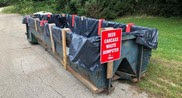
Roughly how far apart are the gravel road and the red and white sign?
715mm

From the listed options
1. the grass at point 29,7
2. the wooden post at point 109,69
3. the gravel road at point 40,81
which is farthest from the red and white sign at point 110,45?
the grass at point 29,7

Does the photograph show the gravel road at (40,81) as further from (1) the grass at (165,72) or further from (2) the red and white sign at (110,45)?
(2) the red and white sign at (110,45)

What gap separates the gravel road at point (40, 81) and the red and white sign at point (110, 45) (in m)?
0.71

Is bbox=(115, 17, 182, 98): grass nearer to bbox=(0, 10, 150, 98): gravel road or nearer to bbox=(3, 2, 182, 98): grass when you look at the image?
bbox=(3, 2, 182, 98): grass

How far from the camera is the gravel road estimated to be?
136 inches

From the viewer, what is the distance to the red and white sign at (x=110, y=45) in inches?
120

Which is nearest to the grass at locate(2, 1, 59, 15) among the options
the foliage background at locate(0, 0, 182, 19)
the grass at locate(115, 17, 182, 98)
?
the foliage background at locate(0, 0, 182, 19)

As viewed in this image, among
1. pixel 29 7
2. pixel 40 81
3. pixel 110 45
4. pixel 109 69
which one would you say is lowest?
pixel 40 81

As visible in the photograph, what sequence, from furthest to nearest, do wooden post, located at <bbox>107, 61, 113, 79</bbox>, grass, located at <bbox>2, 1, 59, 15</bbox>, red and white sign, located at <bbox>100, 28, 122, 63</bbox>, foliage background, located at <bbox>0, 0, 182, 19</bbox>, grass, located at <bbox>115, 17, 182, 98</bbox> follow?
grass, located at <bbox>2, 1, 59, 15</bbox>
foliage background, located at <bbox>0, 0, 182, 19</bbox>
grass, located at <bbox>115, 17, 182, 98</bbox>
wooden post, located at <bbox>107, 61, 113, 79</bbox>
red and white sign, located at <bbox>100, 28, 122, 63</bbox>

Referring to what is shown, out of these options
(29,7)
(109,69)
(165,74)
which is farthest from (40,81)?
(29,7)

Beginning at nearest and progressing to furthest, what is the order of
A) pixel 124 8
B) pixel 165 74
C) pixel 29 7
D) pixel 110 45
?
pixel 110 45 → pixel 165 74 → pixel 124 8 → pixel 29 7

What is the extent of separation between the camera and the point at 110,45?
317 centimetres

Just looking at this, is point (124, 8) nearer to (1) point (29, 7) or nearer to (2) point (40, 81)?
(1) point (29, 7)

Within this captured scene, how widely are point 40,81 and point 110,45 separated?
1.78 metres
